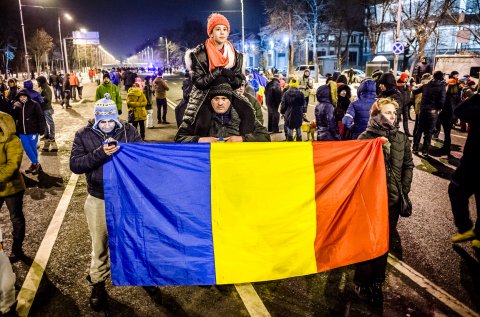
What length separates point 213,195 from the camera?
3684mm

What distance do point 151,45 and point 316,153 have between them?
7003 inches

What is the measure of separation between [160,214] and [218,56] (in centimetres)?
173

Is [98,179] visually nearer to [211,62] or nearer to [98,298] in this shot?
[98,298]

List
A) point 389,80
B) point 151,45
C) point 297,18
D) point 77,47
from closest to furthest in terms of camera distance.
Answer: point 389,80, point 297,18, point 77,47, point 151,45

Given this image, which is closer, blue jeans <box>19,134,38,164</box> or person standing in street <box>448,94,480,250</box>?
person standing in street <box>448,94,480,250</box>

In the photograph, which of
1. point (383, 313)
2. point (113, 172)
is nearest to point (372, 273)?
point (383, 313)

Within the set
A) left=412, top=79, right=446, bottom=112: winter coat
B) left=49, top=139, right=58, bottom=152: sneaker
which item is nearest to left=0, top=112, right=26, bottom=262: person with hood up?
left=49, top=139, right=58, bottom=152: sneaker

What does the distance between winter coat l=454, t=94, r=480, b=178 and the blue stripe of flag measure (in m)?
3.55

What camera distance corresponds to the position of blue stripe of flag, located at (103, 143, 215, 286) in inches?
142

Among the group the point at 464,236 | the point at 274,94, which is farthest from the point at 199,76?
the point at 274,94

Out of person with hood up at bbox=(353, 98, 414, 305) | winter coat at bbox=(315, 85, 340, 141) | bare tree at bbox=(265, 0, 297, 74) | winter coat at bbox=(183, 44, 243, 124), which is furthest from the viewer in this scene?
bare tree at bbox=(265, 0, 297, 74)

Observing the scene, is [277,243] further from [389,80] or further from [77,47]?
[77,47]

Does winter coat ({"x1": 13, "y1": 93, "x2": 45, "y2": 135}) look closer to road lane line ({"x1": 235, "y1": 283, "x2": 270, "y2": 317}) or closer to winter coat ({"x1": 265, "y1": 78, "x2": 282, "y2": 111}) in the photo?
winter coat ({"x1": 265, "y1": 78, "x2": 282, "y2": 111})

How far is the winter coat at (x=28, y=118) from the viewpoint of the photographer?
28.6 feet
